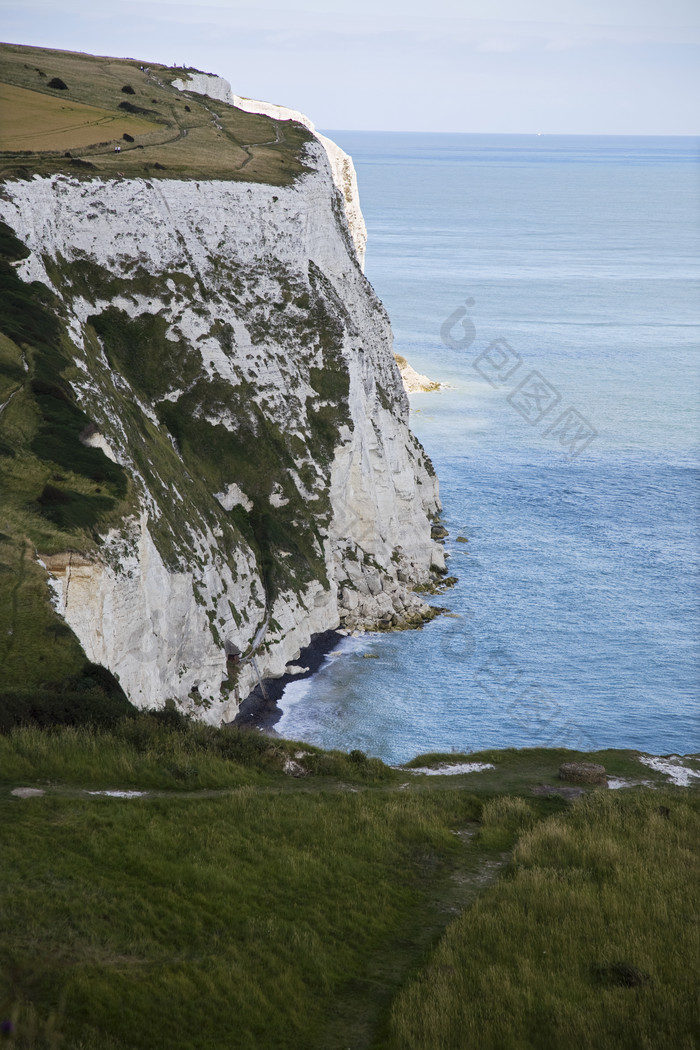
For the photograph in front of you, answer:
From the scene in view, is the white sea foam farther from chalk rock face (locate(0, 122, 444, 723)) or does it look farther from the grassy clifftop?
the grassy clifftop

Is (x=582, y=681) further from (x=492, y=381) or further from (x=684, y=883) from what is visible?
(x=492, y=381)

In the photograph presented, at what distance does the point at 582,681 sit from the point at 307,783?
30.2 m

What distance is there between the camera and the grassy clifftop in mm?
61688

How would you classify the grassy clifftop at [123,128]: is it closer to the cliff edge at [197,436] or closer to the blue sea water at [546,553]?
the cliff edge at [197,436]

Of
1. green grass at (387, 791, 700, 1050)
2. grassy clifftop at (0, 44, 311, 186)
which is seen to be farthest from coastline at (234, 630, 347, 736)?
grassy clifftop at (0, 44, 311, 186)

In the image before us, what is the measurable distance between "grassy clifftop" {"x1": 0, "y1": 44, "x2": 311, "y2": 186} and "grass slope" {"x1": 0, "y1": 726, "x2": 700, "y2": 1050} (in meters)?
41.4

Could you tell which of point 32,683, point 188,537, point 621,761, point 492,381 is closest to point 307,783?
point 32,683

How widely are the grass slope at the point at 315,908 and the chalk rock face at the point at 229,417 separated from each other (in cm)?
1335

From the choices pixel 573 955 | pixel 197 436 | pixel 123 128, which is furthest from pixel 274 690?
pixel 123 128

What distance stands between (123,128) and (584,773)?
2286 inches

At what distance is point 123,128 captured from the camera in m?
71.2

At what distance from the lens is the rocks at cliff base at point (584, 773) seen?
105 ft

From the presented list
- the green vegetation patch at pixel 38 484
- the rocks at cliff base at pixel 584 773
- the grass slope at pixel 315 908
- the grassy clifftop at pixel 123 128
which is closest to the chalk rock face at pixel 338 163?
the grassy clifftop at pixel 123 128

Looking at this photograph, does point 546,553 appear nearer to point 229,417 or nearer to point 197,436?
point 229,417
